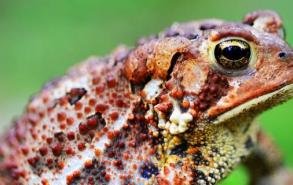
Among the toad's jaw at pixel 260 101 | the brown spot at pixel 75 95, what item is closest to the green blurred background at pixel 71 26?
the brown spot at pixel 75 95

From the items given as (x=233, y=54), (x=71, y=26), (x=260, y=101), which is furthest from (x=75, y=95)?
(x=71, y=26)

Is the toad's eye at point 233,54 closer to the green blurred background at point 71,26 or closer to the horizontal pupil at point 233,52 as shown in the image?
the horizontal pupil at point 233,52

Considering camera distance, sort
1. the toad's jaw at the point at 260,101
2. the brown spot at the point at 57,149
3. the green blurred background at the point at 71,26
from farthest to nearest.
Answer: the green blurred background at the point at 71,26 < the brown spot at the point at 57,149 < the toad's jaw at the point at 260,101

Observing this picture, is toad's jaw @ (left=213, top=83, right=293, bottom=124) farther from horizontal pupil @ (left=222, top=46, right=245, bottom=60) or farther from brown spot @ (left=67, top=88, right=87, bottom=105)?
brown spot @ (left=67, top=88, right=87, bottom=105)

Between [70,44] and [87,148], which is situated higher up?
[70,44]

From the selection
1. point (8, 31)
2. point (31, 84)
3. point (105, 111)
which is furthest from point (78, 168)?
point (8, 31)

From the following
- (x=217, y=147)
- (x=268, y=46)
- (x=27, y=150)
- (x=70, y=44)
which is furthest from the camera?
(x=70, y=44)

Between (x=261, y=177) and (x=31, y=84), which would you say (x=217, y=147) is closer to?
(x=261, y=177)
